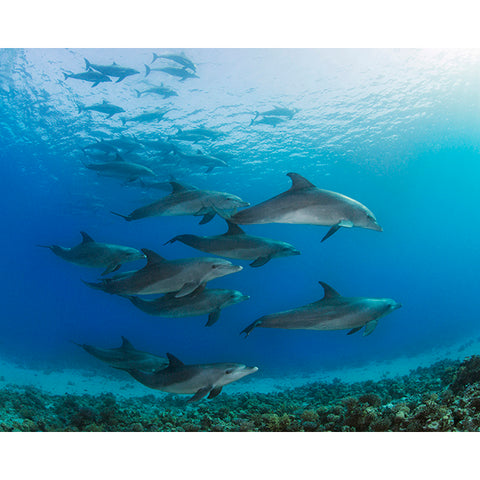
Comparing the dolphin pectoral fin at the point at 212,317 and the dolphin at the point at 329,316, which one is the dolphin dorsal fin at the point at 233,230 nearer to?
the dolphin pectoral fin at the point at 212,317

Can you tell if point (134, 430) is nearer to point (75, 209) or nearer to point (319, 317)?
point (319, 317)

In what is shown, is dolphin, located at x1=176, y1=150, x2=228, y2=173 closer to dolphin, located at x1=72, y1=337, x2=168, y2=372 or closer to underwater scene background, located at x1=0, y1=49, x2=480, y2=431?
underwater scene background, located at x1=0, y1=49, x2=480, y2=431

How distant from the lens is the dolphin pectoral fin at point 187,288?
204 inches

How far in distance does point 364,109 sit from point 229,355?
2639 centimetres

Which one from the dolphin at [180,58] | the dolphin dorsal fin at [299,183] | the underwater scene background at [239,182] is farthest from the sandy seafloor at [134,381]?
the dolphin at [180,58]

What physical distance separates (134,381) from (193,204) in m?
12.8

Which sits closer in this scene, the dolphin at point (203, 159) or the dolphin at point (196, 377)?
the dolphin at point (196, 377)

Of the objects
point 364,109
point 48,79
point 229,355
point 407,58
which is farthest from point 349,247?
point 48,79

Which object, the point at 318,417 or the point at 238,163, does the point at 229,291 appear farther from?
the point at 238,163

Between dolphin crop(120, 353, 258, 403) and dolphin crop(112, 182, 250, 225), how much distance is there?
8.32ft

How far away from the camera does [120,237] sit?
42.8 metres

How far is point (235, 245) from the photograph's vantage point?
6062 mm

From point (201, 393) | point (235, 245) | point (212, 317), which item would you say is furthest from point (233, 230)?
point (201, 393)

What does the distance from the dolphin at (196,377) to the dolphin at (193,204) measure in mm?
2535
